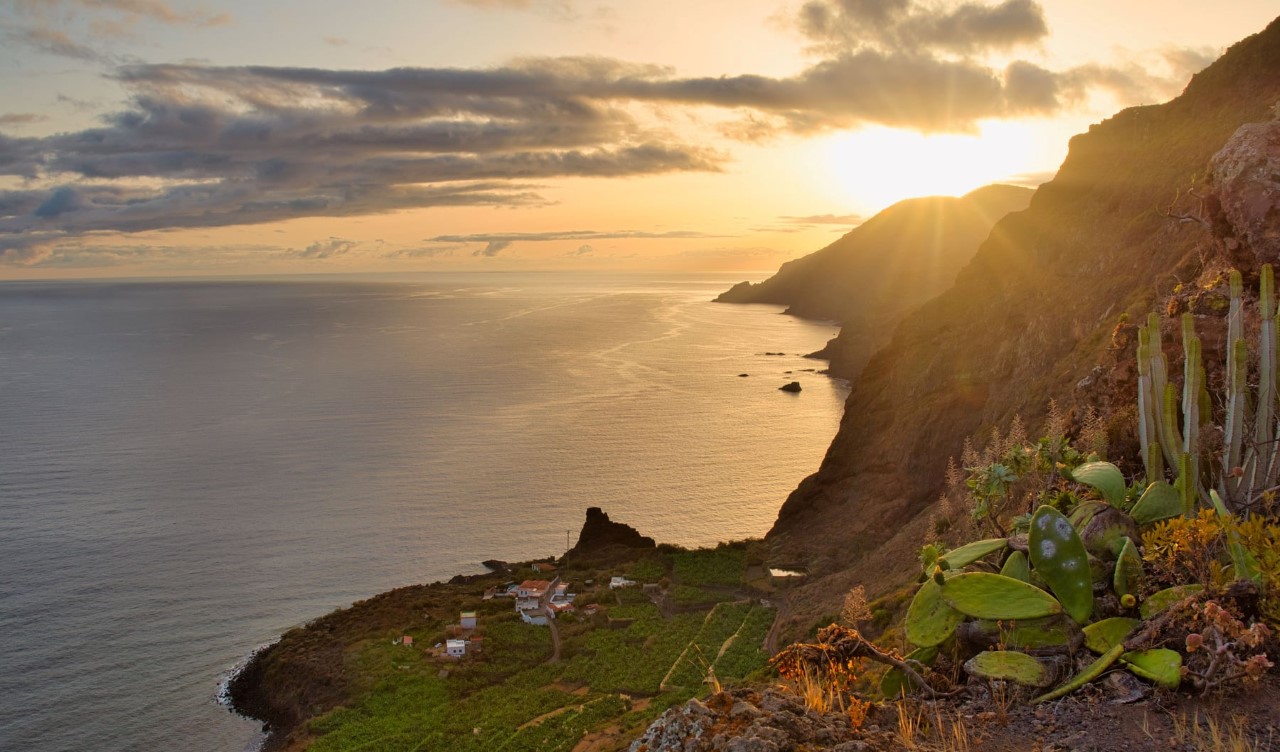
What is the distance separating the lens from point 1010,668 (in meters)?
8.62

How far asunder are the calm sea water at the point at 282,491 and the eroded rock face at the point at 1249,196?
41.5 metres

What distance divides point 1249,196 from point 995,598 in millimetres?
10182

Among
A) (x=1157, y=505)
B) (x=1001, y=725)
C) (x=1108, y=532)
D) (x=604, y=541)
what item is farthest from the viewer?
(x=604, y=541)

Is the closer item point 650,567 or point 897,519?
point 897,519

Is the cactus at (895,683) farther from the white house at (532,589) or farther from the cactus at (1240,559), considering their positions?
the white house at (532,589)

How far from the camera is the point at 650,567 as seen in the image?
182 ft

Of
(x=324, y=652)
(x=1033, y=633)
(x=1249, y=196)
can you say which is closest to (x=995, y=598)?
(x=1033, y=633)

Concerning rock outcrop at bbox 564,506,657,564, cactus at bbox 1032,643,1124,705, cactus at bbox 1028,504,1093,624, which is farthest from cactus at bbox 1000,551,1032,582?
rock outcrop at bbox 564,506,657,564

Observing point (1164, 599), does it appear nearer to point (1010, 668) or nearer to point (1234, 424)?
point (1010, 668)

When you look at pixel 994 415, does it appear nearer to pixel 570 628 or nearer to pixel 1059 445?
pixel 570 628

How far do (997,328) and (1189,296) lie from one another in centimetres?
4089

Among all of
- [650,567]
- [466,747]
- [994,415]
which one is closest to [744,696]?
[466,747]

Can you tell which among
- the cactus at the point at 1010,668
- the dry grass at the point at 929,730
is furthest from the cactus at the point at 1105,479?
the dry grass at the point at 929,730

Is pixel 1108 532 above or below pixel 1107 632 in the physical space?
above
